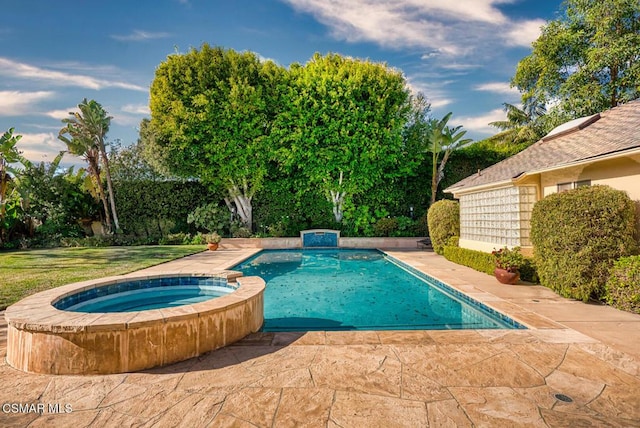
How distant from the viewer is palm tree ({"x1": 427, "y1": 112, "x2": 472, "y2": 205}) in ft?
65.0

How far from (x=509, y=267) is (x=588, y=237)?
2.20 metres

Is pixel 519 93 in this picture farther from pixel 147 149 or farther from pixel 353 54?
pixel 147 149

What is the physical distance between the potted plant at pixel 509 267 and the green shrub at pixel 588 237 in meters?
1.19

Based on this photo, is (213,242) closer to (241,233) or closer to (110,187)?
(241,233)

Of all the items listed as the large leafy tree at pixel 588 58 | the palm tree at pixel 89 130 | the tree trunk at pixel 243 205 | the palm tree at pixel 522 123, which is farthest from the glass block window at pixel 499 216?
the palm tree at pixel 89 130

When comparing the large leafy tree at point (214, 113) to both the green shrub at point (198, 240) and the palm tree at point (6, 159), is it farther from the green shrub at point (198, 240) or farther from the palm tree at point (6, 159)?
the palm tree at point (6, 159)

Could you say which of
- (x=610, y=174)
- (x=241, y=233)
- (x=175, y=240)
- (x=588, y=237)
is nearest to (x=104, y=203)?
(x=175, y=240)

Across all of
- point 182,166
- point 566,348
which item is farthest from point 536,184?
point 182,166

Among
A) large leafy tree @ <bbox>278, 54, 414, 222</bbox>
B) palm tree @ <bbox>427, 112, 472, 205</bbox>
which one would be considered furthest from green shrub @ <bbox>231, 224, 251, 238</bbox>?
palm tree @ <bbox>427, 112, 472, 205</bbox>

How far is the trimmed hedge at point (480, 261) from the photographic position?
348 inches

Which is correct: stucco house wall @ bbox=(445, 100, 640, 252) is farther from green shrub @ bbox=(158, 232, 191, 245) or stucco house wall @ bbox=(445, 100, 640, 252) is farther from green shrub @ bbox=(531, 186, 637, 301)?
green shrub @ bbox=(158, 232, 191, 245)

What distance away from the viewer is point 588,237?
667 centimetres

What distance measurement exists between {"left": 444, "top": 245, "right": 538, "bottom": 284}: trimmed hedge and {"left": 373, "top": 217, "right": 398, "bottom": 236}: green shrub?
6293 millimetres

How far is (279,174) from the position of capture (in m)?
21.1
